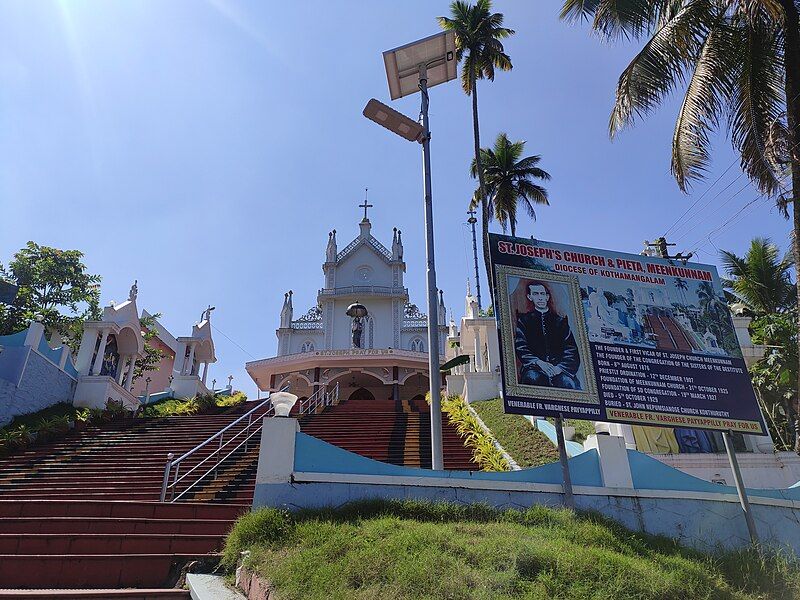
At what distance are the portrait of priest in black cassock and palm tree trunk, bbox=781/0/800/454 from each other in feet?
14.8

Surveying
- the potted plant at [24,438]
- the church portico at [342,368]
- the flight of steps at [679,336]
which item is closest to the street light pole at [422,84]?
the flight of steps at [679,336]

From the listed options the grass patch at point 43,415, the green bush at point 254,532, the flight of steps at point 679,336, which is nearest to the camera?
the green bush at point 254,532

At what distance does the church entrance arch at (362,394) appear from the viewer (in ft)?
104

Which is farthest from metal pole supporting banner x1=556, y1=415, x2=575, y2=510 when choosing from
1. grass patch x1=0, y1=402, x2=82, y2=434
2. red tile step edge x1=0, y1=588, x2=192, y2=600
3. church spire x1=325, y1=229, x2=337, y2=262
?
church spire x1=325, y1=229, x2=337, y2=262

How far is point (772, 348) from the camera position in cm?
1465

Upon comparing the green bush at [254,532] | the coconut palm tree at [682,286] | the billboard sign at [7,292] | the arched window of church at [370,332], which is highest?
the arched window of church at [370,332]

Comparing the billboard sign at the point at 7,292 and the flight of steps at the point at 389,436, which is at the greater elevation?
the billboard sign at the point at 7,292

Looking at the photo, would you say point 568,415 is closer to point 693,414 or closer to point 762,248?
point 693,414

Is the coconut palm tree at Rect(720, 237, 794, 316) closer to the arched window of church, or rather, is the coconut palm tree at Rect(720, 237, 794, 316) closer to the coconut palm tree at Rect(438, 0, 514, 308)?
the coconut palm tree at Rect(438, 0, 514, 308)

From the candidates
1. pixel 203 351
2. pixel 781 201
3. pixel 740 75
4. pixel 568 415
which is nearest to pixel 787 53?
A: pixel 740 75

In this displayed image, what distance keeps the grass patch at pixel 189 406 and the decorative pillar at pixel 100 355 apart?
6.91 feet

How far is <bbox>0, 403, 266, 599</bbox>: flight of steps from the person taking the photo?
18.5 ft

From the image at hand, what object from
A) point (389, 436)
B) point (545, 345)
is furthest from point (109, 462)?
point (545, 345)

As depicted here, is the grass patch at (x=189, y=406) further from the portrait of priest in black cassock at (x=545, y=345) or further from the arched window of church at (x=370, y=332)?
the arched window of church at (x=370, y=332)
